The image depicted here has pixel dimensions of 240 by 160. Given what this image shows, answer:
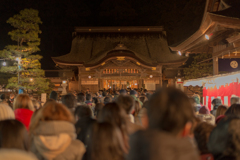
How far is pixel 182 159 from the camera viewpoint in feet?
4.45

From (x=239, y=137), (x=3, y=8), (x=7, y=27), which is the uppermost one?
(x=3, y=8)

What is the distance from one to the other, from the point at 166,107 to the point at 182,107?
101mm

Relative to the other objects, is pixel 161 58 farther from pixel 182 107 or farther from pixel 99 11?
pixel 182 107

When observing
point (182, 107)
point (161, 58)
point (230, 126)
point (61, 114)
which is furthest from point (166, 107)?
point (161, 58)

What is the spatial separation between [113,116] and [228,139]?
1.13 meters

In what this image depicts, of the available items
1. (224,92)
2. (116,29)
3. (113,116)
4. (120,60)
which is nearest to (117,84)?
(120,60)

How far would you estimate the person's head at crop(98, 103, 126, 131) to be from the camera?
2.43 m

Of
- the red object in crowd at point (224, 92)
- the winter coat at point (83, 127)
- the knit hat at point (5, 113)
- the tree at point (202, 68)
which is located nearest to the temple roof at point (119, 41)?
the tree at point (202, 68)

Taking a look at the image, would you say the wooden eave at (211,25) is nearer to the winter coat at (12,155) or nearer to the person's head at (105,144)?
the person's head at (105,144)

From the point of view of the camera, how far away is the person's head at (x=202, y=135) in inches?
95.3

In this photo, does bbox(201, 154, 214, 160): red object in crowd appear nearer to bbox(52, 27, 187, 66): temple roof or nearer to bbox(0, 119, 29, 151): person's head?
bbox(0, 119, 29, 151): person's head

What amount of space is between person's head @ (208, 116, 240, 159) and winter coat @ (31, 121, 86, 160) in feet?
4.45

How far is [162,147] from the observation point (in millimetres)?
1347

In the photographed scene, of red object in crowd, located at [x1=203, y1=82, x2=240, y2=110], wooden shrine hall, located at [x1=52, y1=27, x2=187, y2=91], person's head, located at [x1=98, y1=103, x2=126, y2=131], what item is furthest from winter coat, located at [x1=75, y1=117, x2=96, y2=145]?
wooden shrine hall, located at [x1=52, y1=27, x2=187, y2=91]
